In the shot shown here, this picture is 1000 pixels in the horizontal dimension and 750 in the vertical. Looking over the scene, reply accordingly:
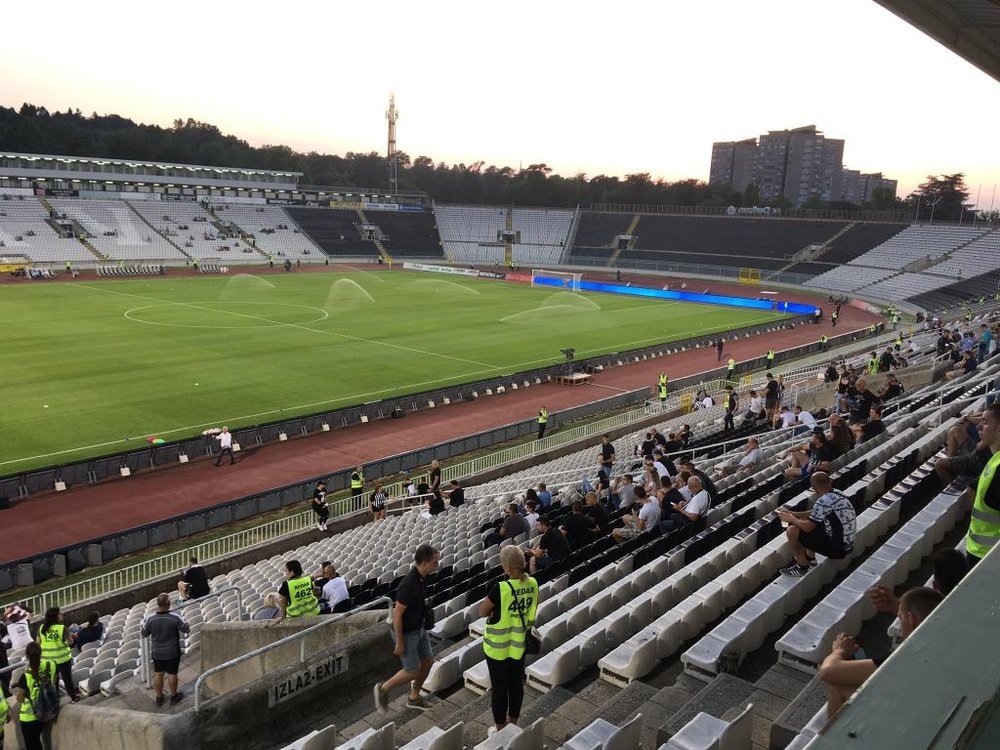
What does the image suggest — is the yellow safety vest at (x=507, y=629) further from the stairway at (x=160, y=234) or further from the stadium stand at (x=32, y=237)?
the stairway at (x=160, y=234)

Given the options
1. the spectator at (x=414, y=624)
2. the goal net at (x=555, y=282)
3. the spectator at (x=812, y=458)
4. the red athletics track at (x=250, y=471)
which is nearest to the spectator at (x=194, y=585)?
the spectator at (x=414, y=624)

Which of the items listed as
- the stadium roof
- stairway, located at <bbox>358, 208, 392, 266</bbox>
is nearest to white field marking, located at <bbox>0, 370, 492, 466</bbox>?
the stadium roof

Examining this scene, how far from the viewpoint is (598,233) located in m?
115

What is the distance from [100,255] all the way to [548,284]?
4810 cm

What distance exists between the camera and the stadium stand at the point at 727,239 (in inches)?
3839

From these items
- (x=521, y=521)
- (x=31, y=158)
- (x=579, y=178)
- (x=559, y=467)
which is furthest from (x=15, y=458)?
(x=579, y=178)

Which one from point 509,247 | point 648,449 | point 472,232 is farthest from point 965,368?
point 472,232

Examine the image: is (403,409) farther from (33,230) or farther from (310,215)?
(310,215)

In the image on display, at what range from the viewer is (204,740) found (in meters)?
7.33

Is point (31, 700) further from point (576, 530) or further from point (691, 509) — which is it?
point (691, 509)

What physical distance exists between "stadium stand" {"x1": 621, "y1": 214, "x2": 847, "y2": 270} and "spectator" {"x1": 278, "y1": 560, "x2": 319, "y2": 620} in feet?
301

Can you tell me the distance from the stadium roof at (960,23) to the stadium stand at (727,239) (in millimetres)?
90804

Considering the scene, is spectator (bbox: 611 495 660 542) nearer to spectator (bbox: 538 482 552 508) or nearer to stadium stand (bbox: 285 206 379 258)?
spectator (bbox: 538 482 552 508)

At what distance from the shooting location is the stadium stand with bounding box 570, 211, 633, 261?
4348 inches
